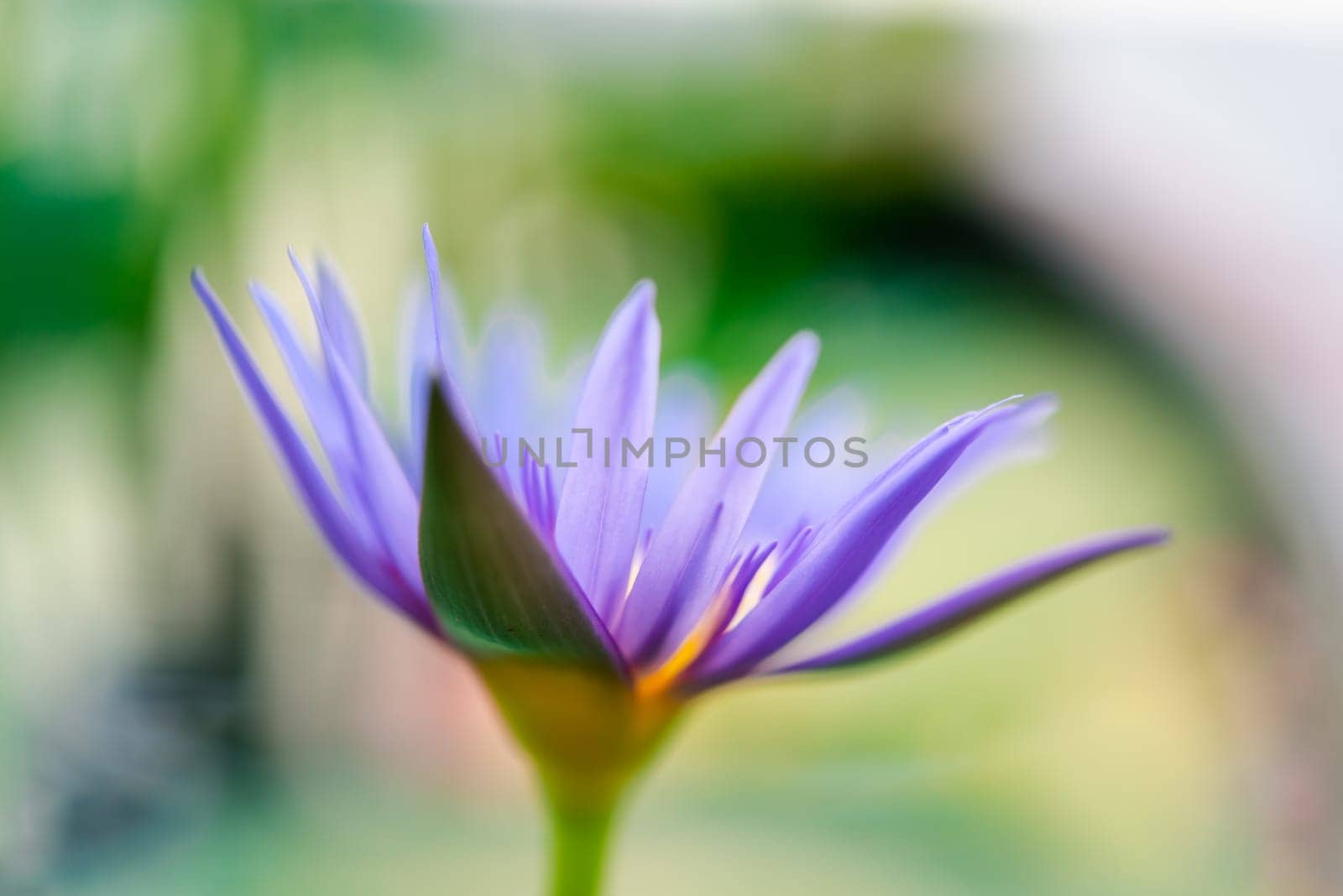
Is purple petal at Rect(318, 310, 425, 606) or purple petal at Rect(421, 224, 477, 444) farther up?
purple petal at Rect(421, 224, 477, 444)

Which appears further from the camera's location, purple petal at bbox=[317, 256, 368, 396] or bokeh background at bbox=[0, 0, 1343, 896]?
bokeh background at bbox=[0, 0, 1343, 896]

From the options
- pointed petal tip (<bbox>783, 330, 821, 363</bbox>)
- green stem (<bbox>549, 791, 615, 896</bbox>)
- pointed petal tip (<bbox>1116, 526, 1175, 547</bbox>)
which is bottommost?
green stem (<bbox>549, 791, 615, 896</bbox>)

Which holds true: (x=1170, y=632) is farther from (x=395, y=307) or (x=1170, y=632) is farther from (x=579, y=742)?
(x=579, y=742)

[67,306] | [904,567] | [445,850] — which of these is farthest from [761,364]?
[67,306]

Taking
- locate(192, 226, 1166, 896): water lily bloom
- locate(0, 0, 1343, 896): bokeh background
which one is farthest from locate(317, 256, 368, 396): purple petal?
locate(0, 0, 1343, 896): bokeh background

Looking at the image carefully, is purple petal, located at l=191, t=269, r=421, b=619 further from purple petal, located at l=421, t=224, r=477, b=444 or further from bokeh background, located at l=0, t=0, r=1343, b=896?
bokeh background, located at l=0, t=0, r=1343, b=896
